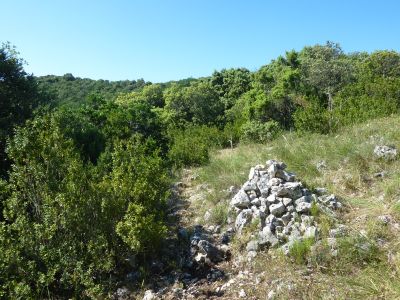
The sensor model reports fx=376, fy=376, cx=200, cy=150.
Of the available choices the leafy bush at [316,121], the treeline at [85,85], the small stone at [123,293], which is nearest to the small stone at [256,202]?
the small stone at [123,293]

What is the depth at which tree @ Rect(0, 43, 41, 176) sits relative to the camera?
9461 millimetres

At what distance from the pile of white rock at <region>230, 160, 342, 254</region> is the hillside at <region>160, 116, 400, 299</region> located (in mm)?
162

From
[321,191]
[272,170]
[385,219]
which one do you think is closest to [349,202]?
[321,191]

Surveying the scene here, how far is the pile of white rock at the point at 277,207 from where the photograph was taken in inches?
195

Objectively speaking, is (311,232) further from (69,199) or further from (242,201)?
(69,199)

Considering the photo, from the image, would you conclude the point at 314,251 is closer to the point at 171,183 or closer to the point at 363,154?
the point at 363,154

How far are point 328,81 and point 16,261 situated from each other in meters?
22.2

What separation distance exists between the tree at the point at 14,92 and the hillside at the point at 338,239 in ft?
16.6

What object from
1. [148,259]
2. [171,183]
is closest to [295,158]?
[171,183]

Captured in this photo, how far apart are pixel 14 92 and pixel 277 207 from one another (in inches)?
311

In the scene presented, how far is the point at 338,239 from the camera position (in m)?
4.54

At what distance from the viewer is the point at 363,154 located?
21.9 ft

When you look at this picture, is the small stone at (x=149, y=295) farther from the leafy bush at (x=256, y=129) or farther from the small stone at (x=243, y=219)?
the leafy bush at (x=256, y=129)

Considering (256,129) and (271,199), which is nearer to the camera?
(271,199)
